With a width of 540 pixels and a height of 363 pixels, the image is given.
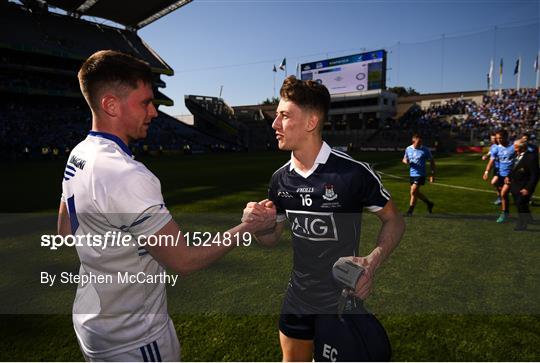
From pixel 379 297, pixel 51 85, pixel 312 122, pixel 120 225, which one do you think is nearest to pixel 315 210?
pixel 312 122

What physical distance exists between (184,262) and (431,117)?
6390 centimetres

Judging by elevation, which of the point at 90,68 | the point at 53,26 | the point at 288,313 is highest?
the point at 53,26

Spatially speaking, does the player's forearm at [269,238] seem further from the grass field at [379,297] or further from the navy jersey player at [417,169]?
the navy jersey player at [417,169]

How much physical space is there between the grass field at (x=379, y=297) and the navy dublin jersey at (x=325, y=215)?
1206 mm

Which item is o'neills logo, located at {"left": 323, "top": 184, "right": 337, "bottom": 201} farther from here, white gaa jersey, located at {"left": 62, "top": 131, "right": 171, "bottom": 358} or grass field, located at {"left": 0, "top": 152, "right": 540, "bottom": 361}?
grass field, located at {"left": 0, "top": 152, "right": 540, "bottom": 361}

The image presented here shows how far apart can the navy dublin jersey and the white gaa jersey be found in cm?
116

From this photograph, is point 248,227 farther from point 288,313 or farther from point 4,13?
point 4,13

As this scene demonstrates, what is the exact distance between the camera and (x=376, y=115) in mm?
65000

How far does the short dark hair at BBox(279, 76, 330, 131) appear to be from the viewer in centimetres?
261

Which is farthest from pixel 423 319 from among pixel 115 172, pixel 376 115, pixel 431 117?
pixel 376 115

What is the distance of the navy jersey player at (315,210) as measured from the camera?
8.21 feet

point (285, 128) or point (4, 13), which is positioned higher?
point (4, 13)

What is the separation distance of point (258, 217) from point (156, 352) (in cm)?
98

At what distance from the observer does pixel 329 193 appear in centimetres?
255
